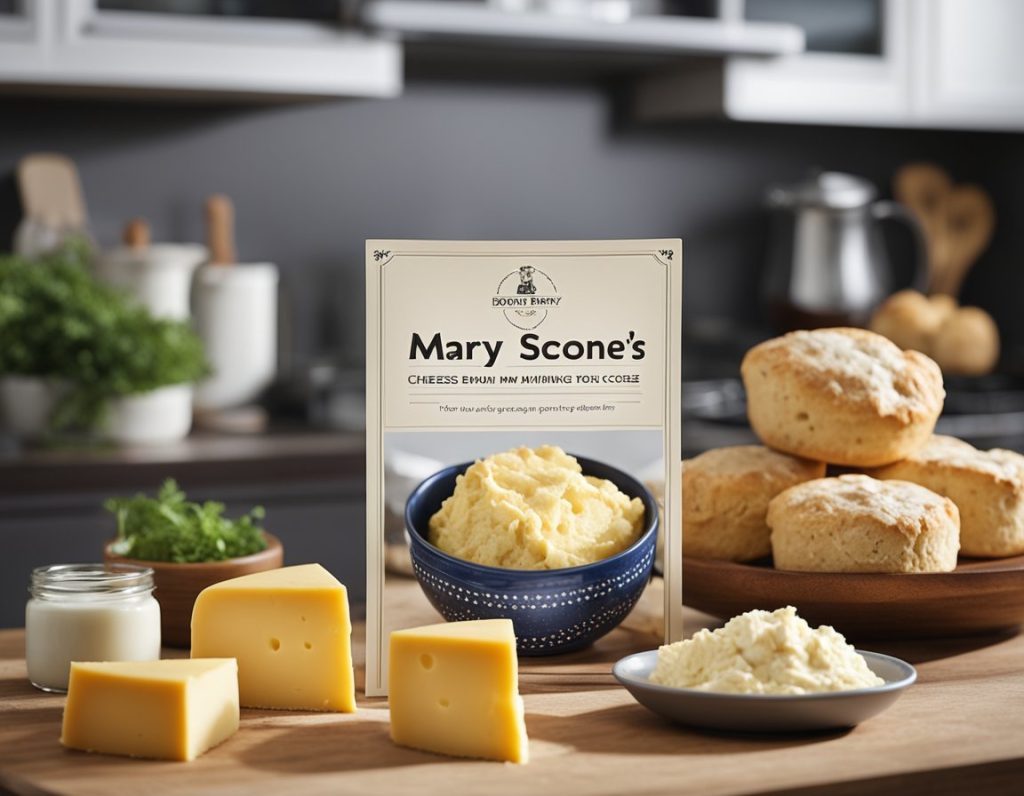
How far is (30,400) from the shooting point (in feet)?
8.43

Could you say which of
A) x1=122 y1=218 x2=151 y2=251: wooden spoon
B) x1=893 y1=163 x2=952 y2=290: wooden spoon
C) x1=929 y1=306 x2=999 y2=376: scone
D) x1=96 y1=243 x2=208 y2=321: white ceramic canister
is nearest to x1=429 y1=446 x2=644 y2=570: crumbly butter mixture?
x1=96 y1=243 x2=208 y2=321: white ceramic canister

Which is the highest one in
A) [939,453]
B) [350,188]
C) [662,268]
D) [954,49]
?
[954,49]

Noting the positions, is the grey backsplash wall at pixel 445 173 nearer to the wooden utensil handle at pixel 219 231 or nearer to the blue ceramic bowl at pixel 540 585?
the wooden utensil handle at pixel 219 231

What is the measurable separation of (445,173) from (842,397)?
84.6 inches

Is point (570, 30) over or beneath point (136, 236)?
over

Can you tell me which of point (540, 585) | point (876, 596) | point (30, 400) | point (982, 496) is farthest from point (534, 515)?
point (30, 400)

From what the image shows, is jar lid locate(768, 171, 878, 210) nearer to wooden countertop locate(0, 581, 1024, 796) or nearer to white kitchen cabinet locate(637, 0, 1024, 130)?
white kitchen cabinet locate(637, 0, 1024, 130)

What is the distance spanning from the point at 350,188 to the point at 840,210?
3.61 ft

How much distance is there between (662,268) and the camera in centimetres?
109

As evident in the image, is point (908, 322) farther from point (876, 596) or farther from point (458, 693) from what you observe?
point (458, 693)

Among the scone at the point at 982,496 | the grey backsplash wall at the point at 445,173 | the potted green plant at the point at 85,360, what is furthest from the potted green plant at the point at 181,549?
the grey backsplash wall at the point at 445,173

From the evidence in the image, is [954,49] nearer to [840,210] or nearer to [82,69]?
[840,210]

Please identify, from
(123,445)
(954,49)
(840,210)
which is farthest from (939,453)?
(954,49)

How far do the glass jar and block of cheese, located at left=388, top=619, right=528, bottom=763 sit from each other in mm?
229
